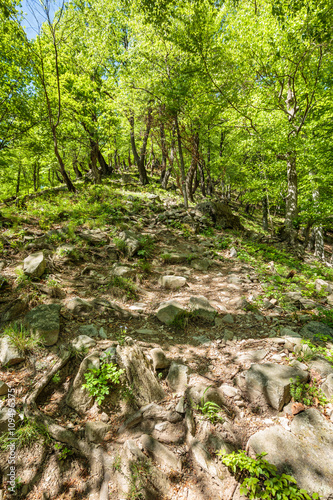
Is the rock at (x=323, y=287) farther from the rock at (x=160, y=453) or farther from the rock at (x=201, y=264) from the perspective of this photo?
the rock at (x=160, y=453)

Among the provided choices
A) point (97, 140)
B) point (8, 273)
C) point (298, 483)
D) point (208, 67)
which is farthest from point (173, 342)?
point (97, 140)

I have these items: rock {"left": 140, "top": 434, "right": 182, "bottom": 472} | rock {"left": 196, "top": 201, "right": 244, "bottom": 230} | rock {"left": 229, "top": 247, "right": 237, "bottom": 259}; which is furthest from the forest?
rock {"left": 140, "top": 434, "right": 182, "bottom": 472}

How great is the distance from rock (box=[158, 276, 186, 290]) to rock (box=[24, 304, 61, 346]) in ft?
9.23

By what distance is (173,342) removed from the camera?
421 centimetres

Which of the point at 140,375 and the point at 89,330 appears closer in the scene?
the point at 140,375

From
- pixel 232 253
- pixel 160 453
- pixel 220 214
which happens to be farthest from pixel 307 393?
pixel 220 214

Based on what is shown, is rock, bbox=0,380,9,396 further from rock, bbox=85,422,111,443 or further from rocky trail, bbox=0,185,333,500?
rock, bbox=85,422,111,443

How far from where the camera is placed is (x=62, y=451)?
2.60 metres

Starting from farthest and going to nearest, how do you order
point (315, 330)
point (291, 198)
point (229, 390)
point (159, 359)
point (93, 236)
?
point (291, 198) < point (93, 236) < point (315, 330) < point (159, 359) < point (229, 390)

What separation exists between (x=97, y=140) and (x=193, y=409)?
14.2 meters

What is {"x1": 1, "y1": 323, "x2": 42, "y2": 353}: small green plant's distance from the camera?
11.0 ft

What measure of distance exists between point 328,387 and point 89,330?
12.7ft

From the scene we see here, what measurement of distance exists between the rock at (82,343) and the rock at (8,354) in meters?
0.78

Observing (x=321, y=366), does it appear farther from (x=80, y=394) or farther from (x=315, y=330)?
(x=80, y=394)
